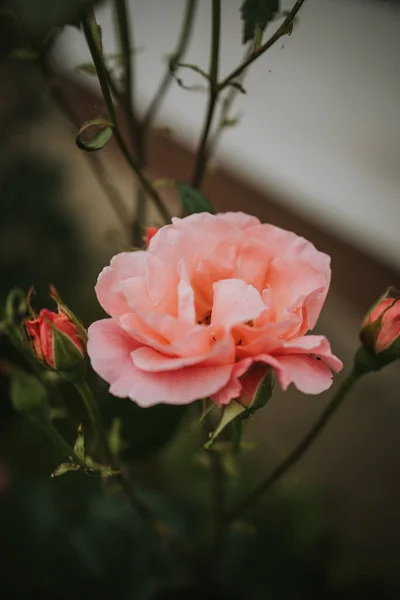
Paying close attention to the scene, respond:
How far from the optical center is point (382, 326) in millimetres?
283

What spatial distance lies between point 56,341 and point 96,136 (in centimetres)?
11

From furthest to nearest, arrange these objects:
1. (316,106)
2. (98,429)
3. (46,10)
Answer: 1. (316,106)
2. (98,429)
3. (46,10)

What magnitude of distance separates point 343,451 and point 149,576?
1.34 feet

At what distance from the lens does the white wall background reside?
1.33 feet

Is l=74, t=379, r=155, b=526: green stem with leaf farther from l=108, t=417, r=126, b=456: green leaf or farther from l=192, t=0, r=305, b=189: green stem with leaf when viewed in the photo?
l=192, t=0, r=305, b=189: green stem with leaf

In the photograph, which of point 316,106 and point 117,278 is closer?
point 117,278

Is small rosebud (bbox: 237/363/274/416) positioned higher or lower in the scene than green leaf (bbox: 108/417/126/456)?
higher

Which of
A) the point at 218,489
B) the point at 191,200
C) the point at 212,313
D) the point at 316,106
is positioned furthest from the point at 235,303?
the point at 316,106

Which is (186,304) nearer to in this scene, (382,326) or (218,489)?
(382,326)

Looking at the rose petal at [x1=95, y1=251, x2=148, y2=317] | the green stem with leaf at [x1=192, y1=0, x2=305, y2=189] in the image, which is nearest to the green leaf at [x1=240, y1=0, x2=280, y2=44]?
the green stem with leaf at [x1=192, y1=0, x2=305, y2=189]

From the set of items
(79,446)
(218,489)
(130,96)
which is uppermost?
(130,96)

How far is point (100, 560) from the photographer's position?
55 cm

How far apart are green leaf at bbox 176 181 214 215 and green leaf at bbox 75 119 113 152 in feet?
0.20

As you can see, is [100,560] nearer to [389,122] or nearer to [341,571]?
[341,571]
